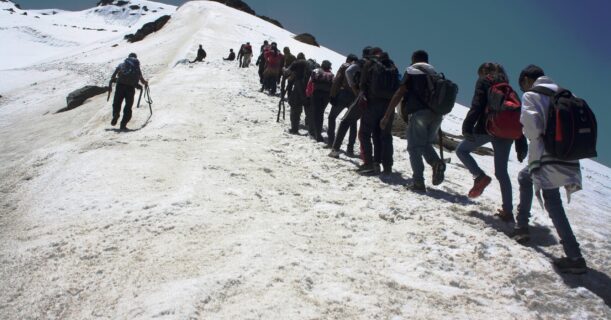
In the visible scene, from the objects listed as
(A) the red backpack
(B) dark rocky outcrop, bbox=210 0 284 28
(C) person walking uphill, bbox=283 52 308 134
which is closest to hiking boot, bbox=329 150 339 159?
(C) person walking uphill, bbox=283 52 308 134

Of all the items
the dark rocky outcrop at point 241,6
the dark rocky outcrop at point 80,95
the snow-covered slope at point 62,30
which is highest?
the dark rocky outcrop at point 241,6

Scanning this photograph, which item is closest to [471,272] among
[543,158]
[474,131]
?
[543,158]

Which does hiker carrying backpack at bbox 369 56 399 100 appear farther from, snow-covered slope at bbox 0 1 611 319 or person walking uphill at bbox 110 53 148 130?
person walking uphill at bbox 110 53 148 130

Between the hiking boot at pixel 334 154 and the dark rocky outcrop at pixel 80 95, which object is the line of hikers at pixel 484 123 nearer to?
the hiking boot at pixel 334 154

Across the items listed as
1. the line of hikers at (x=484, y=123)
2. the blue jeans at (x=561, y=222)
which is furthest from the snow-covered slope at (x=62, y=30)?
the blue jeans at (x=561, y=222)

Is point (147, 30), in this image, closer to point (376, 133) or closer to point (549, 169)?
point (376, 133)

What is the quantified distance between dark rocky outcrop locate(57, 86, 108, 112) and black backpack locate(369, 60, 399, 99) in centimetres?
1570

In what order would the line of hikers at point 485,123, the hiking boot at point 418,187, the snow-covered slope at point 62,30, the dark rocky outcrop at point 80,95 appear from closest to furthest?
the line of hikers at point 485,123
the hiking boot at point 418,187
the dark rocky outcrop at point 80,95
the snow-covered slope at point 62,30

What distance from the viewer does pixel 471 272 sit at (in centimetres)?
427

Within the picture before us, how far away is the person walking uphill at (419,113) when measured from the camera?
634 centimetres

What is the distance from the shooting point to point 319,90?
10.1m

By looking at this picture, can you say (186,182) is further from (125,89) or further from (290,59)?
(290,59)

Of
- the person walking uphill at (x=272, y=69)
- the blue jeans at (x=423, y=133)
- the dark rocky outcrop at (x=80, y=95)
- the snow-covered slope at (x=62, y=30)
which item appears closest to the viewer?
the blue jeans at (x=423, y=133)

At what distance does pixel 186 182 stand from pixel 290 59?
1123cm
